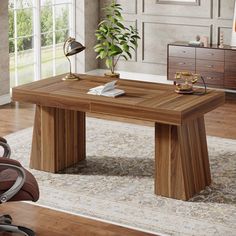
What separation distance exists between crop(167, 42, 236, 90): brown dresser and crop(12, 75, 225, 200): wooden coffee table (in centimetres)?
268

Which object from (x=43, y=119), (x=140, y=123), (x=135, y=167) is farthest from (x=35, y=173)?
(x=140, y=123)

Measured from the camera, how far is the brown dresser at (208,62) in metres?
8.18

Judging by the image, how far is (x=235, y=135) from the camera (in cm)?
671

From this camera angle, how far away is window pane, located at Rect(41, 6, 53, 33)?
8602 mm

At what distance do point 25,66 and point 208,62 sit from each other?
2.24 m

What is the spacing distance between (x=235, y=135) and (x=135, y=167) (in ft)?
4.73

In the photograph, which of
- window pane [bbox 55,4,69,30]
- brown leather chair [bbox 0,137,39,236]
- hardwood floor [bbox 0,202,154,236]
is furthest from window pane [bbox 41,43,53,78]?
brown leather chair [bbox 0,137,39,236]

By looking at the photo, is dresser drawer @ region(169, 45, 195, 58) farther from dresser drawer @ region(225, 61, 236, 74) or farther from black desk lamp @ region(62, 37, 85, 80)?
black desk lamp @ region(62, 37, 85, 80)

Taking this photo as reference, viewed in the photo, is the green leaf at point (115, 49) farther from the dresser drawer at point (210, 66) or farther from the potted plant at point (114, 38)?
the dresser drawer at point (210, 66)

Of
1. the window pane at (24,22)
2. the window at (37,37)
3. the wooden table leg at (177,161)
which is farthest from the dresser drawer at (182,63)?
the wooden table leg at (177,161)

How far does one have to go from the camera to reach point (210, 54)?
8.28m

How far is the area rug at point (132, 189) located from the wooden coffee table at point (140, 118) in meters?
0.12

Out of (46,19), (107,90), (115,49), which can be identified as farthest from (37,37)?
(107,90)

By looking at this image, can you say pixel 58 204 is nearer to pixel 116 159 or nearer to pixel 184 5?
pixel 116 159
